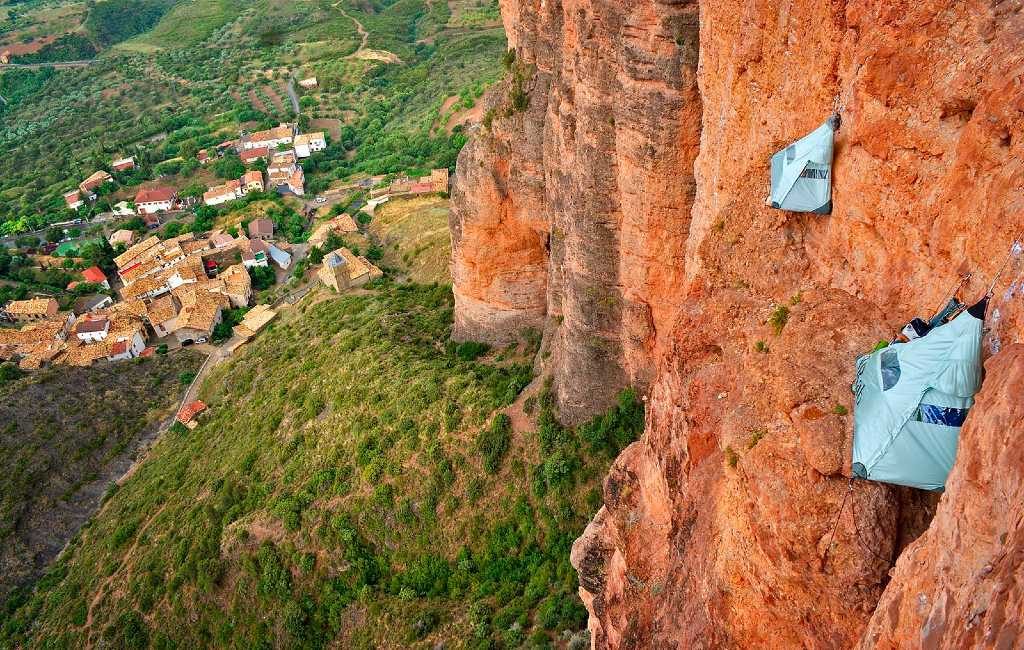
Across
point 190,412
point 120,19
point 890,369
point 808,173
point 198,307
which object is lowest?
point 198,307

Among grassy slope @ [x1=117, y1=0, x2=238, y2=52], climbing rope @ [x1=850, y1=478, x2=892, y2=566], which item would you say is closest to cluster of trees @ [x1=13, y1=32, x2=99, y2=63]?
grassy slope @ [x1=117, y1=0, x2=238, y2=52]

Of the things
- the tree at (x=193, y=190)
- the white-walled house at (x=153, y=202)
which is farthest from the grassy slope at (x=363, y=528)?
the tree at (x=193, y=190)

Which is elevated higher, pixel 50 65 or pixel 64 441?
pixel 50 65

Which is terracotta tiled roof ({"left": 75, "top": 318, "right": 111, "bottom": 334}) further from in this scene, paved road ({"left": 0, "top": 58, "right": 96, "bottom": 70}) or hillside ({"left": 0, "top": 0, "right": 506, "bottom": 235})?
paved road ({"left": 0, "top": 58, "right": 96, "bottom": 70})

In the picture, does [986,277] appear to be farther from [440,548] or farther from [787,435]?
[440,548]

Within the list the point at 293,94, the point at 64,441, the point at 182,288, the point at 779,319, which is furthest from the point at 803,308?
the point at 293,94

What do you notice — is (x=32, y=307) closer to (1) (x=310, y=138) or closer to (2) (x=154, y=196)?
(2) (x=154, y=196)

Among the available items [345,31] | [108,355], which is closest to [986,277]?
[108,355]

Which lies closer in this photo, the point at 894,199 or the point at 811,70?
the point at 894,199
